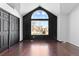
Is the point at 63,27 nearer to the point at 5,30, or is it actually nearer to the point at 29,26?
the point at 29,26

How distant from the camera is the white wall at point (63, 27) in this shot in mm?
10695

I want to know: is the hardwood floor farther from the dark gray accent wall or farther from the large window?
the large window

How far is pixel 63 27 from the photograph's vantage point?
10.9 metres

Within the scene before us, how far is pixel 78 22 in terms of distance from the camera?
24.2 ft

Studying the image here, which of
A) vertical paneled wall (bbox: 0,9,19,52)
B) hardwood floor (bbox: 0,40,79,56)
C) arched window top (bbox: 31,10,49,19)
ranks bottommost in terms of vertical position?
hardwood floor (bbox: 0,40,79,56)

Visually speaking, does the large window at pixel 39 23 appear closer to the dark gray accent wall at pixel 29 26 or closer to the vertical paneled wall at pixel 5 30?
the dark gray accent wall at pixel 29 26

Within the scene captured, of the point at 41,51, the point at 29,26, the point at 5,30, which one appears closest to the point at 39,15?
the point at 29,26

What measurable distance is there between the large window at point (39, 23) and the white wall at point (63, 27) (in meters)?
1.32

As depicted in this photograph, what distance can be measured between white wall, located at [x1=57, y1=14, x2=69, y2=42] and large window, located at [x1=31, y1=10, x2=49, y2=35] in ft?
4.34

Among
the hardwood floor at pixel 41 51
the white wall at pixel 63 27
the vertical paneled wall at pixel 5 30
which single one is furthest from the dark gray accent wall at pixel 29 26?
the hardwood floor at pixel 41 51

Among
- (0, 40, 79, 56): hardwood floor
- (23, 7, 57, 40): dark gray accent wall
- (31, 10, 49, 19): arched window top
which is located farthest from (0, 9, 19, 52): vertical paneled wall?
(31, 10, 49, 19): arched window top

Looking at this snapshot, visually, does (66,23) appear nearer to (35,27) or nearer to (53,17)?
(53,17)

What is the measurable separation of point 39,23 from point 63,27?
2.31 m

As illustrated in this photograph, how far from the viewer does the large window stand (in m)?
11.9
